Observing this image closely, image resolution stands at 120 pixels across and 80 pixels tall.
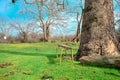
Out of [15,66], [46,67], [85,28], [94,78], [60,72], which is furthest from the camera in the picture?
[85,28]

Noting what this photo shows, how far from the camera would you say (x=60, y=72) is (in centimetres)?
1009

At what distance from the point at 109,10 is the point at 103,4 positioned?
41 centimetres

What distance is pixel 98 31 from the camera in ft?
39.9

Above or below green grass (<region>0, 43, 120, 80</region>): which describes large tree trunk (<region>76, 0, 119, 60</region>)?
above

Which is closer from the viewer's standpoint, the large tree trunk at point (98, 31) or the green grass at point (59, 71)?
the green grass at point (59, 71)

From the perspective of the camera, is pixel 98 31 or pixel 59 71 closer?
pixel 59 71

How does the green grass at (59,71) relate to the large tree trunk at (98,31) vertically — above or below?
below

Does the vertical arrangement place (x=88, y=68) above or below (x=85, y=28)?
below

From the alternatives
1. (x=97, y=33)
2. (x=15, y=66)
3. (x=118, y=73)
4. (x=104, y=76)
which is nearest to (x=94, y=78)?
(x=104, y=76)

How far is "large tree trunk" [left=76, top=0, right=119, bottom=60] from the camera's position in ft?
39.4

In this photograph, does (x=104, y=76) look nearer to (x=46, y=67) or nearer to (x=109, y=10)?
(x=46, y=67)

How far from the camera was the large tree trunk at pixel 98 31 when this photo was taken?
12.0 m

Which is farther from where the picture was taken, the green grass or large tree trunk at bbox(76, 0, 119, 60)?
large tree trunk at bbox(76, 0, 119, 60)

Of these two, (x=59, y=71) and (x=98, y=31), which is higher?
(x=98, y=31)
